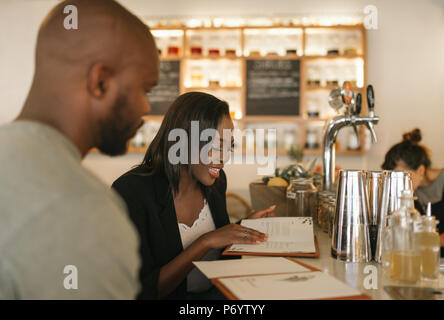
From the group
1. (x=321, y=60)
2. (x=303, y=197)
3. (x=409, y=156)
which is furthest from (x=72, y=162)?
(x=321, y=60)

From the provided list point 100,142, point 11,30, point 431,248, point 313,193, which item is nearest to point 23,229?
point 100,142

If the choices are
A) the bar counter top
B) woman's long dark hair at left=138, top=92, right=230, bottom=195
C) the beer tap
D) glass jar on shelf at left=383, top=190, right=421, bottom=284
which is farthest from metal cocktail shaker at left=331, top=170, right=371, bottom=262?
the beer tap

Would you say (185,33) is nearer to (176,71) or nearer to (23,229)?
(176,71)

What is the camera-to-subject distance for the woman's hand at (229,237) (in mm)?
1112

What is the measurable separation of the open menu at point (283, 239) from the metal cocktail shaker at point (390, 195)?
16cm

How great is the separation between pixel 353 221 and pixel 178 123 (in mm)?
682

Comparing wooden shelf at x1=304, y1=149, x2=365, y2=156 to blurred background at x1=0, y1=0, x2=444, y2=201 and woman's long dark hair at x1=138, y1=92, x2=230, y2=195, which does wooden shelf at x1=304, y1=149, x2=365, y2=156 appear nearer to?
blurred background at x1=0, y1=0, x2=444, y2=201

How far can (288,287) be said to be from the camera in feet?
2.43

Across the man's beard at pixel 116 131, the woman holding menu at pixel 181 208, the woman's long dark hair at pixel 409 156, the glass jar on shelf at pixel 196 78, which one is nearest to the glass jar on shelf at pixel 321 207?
the woman holding menu at pixel 181 208

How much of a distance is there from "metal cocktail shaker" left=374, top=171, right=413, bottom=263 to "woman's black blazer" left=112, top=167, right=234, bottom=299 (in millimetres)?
583

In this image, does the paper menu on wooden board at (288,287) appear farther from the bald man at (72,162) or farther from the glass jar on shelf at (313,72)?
the glass jar on shelf at (313,72)

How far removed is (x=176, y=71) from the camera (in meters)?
3.97

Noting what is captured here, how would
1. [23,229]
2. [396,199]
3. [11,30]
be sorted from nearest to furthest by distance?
[23,229]
[396,199]
[11,30]
